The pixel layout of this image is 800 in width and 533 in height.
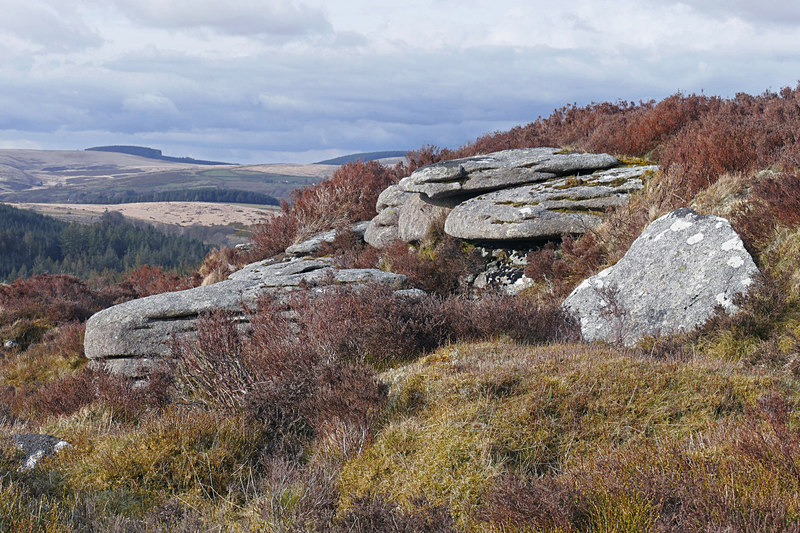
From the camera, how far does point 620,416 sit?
13.4 feet

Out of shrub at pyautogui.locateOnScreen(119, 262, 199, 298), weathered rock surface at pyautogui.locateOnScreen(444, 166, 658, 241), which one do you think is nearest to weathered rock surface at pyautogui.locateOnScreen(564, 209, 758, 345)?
weathered rock surface at pyautogui.locateOnScreen(444, 166, 658, 241)

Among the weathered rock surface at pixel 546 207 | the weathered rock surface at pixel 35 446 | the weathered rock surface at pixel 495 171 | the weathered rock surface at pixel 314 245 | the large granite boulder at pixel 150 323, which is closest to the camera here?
the weathered rock surface at pixel 35 446

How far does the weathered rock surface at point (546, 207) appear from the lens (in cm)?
957

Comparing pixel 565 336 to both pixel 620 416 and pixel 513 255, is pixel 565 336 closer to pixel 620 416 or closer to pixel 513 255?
pixel 620 416

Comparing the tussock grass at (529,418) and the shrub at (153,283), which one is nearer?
the tussock grass at (529,418)

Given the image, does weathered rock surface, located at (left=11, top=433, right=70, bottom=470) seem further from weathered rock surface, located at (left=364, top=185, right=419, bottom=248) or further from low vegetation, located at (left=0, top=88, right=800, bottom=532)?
weathered rock surface, located at (left=364, top=185, right=419, bottom=248)

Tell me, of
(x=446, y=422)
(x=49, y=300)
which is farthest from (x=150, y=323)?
(x=49, y=300)

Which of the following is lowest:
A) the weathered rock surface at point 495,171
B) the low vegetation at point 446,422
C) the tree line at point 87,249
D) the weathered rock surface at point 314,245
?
the tree line at point 87,249

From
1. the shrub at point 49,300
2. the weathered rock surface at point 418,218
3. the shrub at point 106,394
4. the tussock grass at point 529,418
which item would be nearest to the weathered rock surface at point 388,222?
the weathered rock surface at point 418,218

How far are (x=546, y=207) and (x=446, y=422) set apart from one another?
21.7ft

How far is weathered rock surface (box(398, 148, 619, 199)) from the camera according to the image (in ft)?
36.3

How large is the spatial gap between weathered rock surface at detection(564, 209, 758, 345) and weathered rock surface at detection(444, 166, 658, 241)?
7.38 ft

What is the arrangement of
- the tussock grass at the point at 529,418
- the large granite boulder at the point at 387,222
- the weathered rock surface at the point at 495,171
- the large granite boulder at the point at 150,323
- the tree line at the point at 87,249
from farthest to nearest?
the tree line at the point at 87,249, the large granite boulder at the point at 387,222, the weathered rock surface at the point at 495,171, the large granite boulder at the point at 150,323, the tussock grass at the point at 529,418

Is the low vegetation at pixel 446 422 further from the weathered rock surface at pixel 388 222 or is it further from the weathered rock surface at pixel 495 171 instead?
the weathered rock surface at pixel 388 222
